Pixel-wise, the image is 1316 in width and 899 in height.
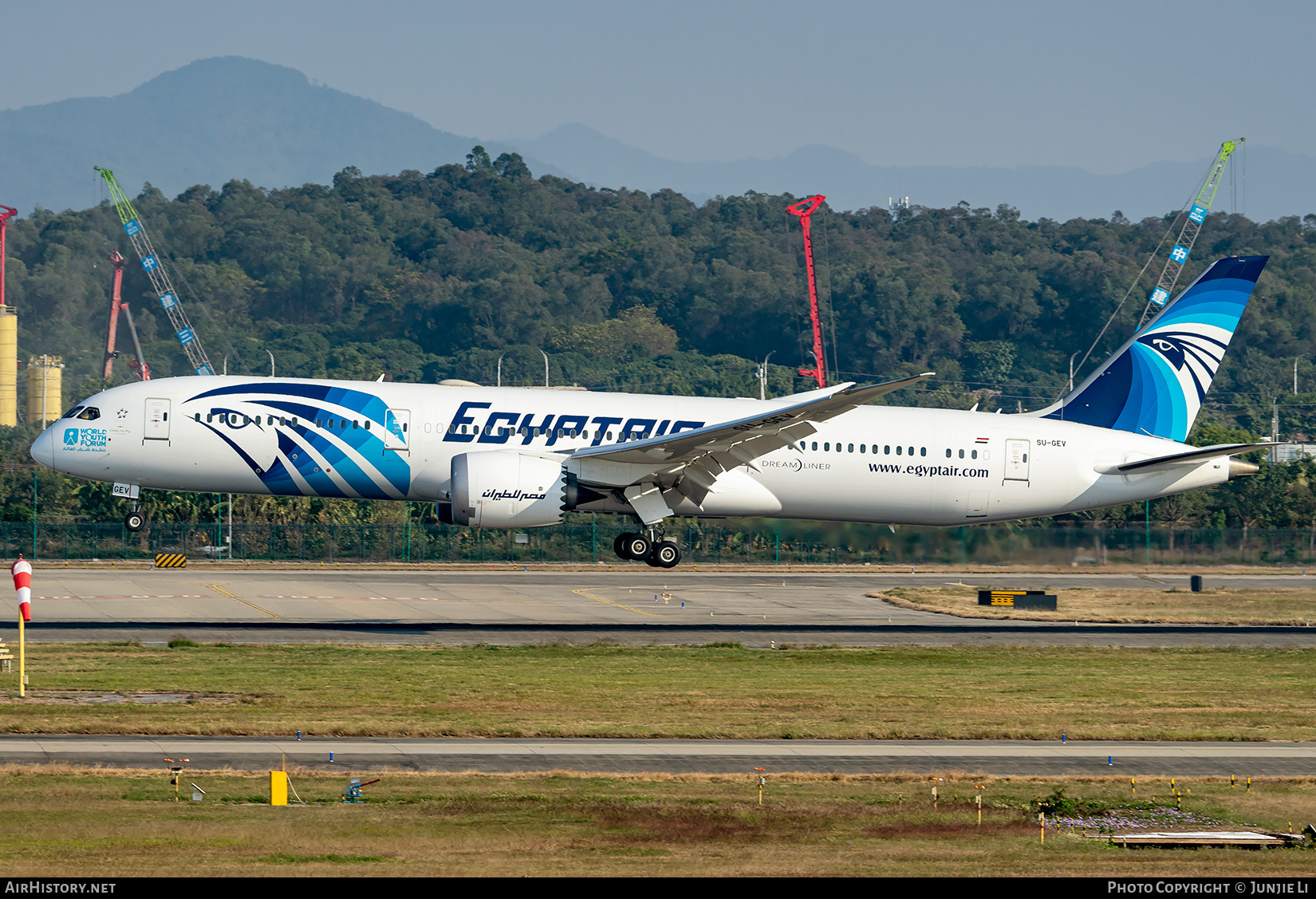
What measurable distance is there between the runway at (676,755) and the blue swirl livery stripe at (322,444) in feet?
58.7

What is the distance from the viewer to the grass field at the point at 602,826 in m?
17.0

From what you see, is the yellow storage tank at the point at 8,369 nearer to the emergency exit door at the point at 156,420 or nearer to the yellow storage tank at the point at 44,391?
the yellow storage tank at the point at 44,391

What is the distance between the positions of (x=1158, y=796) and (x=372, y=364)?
162 m

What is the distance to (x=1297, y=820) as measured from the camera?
21.0m

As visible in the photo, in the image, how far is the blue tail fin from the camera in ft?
162

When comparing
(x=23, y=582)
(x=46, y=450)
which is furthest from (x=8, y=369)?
(x=23, y=582)

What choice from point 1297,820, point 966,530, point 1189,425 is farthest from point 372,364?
point 1297,820

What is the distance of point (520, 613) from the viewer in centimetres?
5000

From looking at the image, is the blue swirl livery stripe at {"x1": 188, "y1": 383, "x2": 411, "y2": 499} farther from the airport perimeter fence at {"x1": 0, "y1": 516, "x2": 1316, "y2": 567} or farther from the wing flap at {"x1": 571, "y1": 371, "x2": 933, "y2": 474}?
the airport perimeter fence at {"x1": 0, "y1": 516, "x2": 1316, "y2": 567}

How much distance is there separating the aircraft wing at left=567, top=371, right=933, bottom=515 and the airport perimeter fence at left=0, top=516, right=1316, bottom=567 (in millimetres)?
28541

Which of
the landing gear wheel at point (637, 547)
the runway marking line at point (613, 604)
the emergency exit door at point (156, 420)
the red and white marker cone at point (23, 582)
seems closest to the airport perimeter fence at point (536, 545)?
the runway marking line at point (613, 604)

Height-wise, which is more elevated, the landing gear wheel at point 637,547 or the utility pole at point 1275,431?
the utility pole at point 1275,431

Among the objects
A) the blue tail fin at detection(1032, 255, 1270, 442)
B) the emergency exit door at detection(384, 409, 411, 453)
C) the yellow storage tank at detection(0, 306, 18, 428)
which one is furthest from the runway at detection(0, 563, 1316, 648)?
the yellow storage tank at detection(0, 306, 18, 428)

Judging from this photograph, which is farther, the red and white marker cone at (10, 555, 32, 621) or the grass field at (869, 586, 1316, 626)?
the grass field at (869, 586, 1316, 626)
